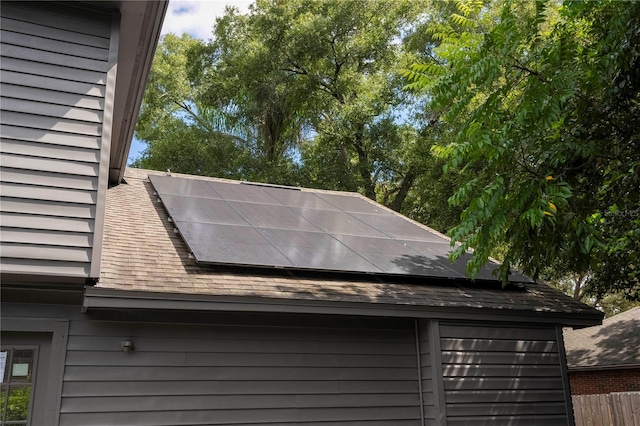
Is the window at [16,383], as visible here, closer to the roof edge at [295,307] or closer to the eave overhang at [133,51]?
the roof edge at [295,307]

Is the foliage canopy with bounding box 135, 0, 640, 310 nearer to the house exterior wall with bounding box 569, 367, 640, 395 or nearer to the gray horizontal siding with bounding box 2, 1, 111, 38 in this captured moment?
the house exterior wall with bounding box 569, 367, 640, 395

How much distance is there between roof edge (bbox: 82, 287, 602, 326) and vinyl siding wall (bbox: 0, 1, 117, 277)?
379mm

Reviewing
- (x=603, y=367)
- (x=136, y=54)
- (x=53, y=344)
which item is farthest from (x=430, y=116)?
(x=53, y=344)

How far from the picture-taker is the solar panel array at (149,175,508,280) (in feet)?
19.6

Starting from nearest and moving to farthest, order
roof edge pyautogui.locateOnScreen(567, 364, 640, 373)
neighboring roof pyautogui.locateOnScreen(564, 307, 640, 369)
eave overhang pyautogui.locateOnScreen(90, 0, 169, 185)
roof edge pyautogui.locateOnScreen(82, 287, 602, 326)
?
roof edge pyautogui.locateOnScreen(82, 287, 602, 326), eave overhang pyautogui.locateOnScreen(90, 0, 169, 185), roof edge pyautogui.locateOnScreen(567, 364, 640, 373), neighboring roof pyautogui.locateOnScreen(564, 307, 640, 369)

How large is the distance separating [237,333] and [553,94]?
157 inches

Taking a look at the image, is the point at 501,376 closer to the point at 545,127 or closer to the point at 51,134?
the point at 545,127

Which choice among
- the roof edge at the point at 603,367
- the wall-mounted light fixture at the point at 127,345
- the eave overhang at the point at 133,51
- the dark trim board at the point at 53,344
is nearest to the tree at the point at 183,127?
the roof edge at the point at 603,367

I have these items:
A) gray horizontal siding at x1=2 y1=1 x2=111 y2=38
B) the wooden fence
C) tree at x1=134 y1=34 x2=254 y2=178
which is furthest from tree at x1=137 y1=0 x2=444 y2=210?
gray horizontal siding at x1=2 y1=1 x2=111 y2=38

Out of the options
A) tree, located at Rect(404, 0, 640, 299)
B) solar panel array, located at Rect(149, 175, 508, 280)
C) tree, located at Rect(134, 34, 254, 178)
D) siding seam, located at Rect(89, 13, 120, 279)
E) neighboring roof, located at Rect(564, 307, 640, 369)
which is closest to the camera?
siding seam, located at Rect(89, 13, 120, 279)

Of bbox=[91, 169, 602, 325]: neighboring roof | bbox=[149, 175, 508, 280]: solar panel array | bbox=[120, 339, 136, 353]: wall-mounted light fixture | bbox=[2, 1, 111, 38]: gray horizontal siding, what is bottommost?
bbox=[120, 339, 136, 353]: wall-mounted light fixture

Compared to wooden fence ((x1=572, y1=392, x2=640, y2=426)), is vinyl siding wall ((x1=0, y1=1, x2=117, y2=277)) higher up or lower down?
higher up

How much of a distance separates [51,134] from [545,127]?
4626 millimetres

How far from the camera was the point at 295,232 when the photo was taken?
22.7 feet
